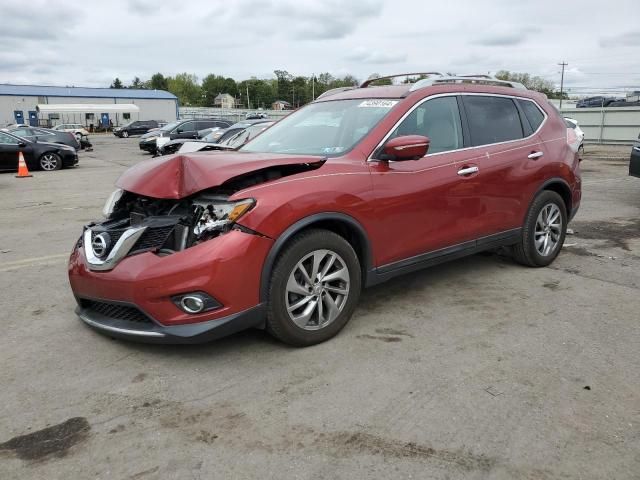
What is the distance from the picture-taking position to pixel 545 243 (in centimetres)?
542

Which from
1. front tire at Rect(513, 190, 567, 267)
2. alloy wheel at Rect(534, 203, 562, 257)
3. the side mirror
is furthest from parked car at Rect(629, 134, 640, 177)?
the side mirror

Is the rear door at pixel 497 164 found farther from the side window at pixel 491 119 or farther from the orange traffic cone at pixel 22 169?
the orange traffic cone at pixel 22 169

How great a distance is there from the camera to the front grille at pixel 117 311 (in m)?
3.39

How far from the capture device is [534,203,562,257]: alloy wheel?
5.34 meters

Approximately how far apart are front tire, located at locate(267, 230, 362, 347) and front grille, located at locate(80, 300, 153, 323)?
2.67 feet

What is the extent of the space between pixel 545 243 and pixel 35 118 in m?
69.6

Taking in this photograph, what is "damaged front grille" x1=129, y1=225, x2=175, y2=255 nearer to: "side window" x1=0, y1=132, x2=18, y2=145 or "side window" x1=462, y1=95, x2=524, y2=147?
"side window" x1=462, y1=95, x2=524, y2=147

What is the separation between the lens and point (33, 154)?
16.9 m

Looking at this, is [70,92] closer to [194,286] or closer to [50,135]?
[50,135]

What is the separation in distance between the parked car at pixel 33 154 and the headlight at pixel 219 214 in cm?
1580

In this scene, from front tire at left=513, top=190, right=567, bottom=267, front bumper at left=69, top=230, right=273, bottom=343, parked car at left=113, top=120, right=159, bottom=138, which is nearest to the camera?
front bumper at left=69, top=230, right=273, bottom=343

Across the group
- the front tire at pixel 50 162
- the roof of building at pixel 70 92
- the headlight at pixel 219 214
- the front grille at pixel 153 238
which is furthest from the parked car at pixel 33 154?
the roof of building at pixel 70 92

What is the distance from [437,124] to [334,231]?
138cm

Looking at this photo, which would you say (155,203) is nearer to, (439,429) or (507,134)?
(439,429)
